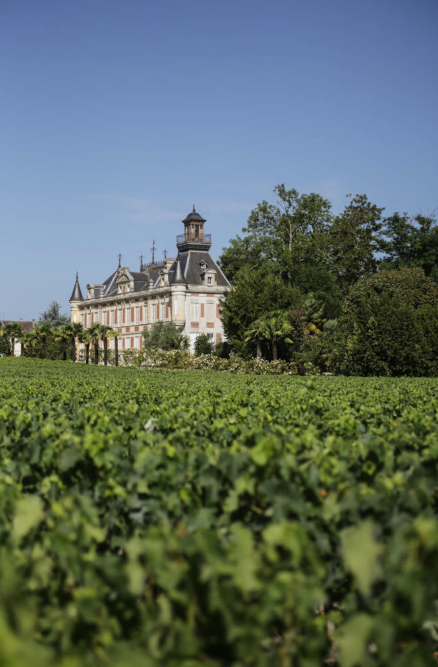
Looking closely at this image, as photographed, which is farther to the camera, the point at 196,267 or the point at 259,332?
the point at 196,267

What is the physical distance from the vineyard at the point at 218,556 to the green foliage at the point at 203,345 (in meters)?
75.5

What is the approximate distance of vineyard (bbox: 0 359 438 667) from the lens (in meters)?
2.77

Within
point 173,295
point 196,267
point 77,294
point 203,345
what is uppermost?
point 196,267

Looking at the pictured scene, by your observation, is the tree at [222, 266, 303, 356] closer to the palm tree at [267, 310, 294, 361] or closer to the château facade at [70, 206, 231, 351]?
the palm tree at [267, 310, 294, 361]

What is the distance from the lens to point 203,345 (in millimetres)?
82125

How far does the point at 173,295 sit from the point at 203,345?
7.65 metres

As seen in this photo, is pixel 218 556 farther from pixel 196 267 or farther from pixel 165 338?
pixel 196 267

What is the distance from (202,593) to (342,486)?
1492 millimetres

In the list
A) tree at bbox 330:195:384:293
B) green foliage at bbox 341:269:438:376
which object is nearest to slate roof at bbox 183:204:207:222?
tree at bbox 330:195:384:293

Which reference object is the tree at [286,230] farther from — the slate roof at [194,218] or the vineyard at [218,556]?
the vineyard at [218,556]

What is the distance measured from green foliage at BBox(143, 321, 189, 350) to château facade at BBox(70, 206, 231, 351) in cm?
283

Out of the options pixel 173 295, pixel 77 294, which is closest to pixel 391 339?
pixel 173 295

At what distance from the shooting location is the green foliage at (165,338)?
79.8 metres

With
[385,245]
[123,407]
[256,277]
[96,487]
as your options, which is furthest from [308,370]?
[96,487]
